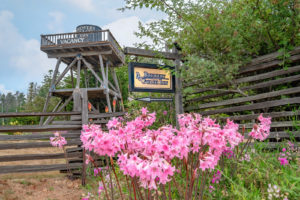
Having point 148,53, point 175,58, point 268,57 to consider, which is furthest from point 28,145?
point 268,57

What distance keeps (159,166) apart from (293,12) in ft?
12.2

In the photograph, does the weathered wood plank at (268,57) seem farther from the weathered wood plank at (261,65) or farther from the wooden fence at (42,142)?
the wooden fence at (42,142)

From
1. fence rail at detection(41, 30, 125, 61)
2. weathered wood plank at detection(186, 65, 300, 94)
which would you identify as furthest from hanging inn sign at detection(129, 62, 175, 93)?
fence rail at detection(41, 30, 125, 61)

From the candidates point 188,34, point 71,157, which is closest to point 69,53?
point 71,157

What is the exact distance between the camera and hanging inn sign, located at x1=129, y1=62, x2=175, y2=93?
5.05 metres

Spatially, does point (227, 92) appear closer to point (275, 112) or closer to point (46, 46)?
point (275, 112)

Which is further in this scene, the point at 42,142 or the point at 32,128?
the point at 42,142

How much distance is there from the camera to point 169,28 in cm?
534

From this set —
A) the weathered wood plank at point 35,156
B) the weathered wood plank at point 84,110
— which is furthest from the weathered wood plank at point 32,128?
the weathered wood plank at point 35,156

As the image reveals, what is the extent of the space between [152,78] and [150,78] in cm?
6

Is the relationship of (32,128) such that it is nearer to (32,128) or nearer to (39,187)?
(32,128)

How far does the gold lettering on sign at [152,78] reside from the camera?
201 inches

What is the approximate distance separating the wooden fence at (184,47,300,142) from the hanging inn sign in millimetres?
1063

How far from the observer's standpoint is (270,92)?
3.96m
